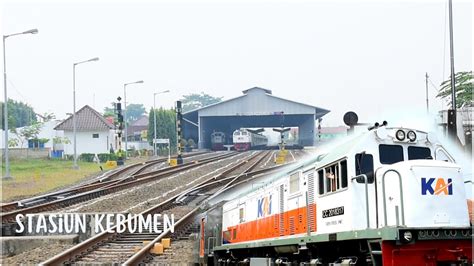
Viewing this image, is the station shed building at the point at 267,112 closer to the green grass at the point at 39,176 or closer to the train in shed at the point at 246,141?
the green grass at the point at 39,176

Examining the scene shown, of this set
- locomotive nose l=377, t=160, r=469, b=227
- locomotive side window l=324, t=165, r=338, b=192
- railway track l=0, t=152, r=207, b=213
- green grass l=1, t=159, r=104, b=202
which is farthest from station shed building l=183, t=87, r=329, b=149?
locomotive nose l=377, t=160, r=469, b=227

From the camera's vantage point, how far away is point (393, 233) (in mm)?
8836

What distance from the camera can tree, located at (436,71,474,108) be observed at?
21500 millimetres

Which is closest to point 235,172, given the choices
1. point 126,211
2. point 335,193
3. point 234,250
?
point 126,211

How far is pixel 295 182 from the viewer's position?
12.4 metres

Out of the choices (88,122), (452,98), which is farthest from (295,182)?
(88,122)

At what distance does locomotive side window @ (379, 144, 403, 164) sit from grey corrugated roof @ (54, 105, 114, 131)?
152 ft

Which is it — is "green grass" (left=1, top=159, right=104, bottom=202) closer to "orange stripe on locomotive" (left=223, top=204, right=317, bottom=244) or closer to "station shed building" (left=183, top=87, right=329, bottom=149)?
"station shed building" (left=183, top=87, right=329, bottom=149)

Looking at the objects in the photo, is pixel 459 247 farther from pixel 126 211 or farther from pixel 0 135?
pixel 0 135

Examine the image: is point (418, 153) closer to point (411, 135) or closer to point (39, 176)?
point (411, 135)

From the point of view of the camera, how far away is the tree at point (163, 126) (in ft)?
193

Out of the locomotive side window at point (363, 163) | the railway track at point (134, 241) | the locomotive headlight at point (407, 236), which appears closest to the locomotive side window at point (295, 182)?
the locomotive side window at point (363, 163)

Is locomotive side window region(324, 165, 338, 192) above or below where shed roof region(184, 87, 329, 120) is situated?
below

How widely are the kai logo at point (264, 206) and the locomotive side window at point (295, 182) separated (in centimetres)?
168
